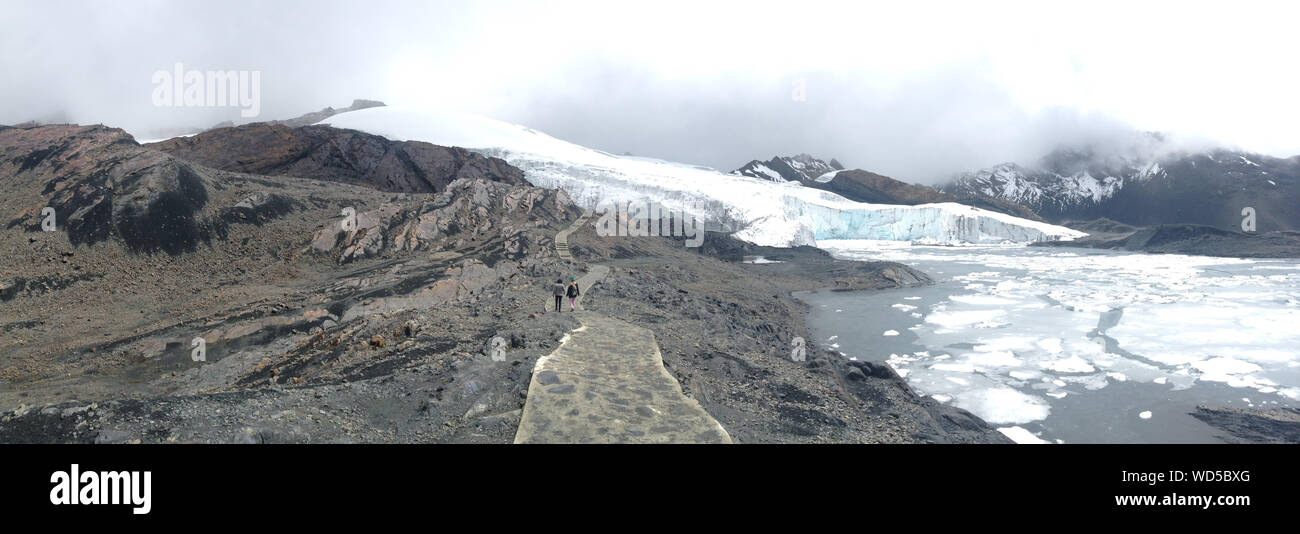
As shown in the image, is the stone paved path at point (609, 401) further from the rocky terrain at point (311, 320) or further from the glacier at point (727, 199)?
the glacier at point (727, 199)

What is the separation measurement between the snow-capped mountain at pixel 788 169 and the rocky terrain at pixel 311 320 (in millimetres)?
91417

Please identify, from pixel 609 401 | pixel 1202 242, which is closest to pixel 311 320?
pixel 609 401

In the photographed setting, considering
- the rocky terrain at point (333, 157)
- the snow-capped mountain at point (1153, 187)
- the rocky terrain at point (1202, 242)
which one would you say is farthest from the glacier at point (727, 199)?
Answer: the snow-capped mountain at point (1153, 187)

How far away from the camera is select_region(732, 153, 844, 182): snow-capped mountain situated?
11931 centimetres

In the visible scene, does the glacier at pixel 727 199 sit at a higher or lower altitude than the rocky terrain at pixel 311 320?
higher

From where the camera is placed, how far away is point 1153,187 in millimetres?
119875

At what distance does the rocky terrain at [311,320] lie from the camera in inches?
284

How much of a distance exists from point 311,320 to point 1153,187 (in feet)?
513

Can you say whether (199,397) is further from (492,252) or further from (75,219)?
(75,219)

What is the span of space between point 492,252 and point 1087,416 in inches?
789
